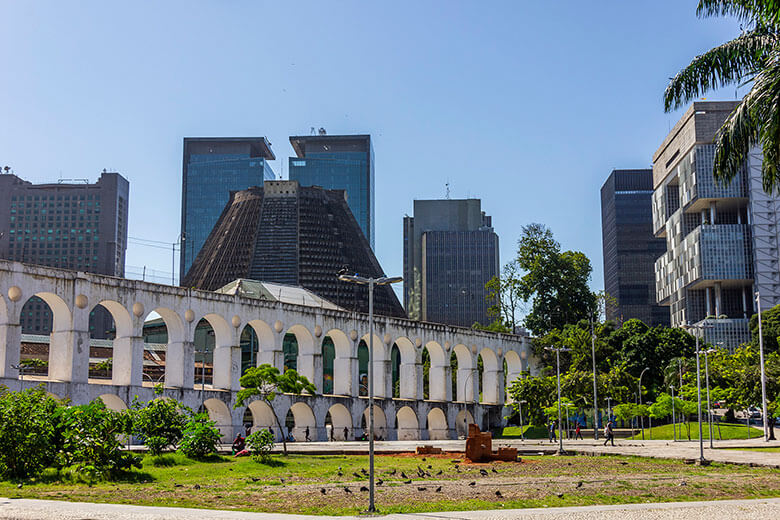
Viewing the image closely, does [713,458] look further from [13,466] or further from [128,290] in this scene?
[128,290]

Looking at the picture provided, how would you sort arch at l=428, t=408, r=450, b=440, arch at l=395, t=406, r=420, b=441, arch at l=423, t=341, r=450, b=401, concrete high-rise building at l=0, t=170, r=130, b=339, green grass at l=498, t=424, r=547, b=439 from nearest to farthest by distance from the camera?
arch at l=395, t=406, r=420, b=441, arch at l=428, t=408, r=450, b=440, arch at l=423, t=341, r=450, b=401, green grass at l=498, t=424, r=547, b=439, concrete high-rise building at l=0, t=170, r=130, b=339

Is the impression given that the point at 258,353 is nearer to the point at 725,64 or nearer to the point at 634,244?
the point at 725,64

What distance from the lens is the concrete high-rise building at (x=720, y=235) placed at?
95.8 meters

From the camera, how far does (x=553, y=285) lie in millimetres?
88375

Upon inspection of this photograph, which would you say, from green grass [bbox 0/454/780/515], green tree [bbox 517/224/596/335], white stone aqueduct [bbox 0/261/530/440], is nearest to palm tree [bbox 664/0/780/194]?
green grass [bbox 0/454/780/515]

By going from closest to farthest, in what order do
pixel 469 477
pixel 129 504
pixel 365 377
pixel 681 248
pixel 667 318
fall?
pixel 129 504 < pixel 469 477 < pixel 365 377 < pixel 681 248 < pixel 667 318

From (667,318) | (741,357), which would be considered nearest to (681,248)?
(741,357)

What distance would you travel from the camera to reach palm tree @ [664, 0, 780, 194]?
2186cm

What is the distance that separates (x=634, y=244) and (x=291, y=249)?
81.8m

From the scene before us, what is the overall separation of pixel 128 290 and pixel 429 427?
29.1 m

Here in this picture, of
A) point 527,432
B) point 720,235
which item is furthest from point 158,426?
point 720,235

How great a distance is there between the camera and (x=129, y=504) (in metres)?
20.1

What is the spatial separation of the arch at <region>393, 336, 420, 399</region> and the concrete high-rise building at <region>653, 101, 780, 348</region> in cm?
4185

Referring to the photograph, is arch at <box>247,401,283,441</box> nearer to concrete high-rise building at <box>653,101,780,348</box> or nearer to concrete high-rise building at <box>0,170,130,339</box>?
concrete high-rise building at <box>653,101,780,348</box>
